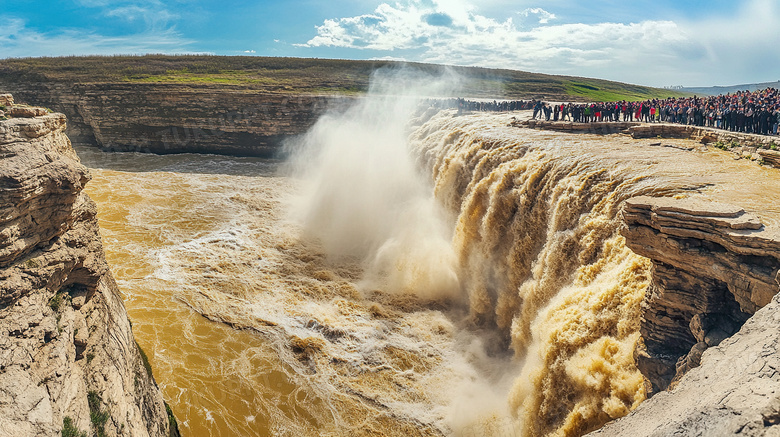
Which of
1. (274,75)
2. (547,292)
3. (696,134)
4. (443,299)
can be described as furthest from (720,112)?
(274,75)

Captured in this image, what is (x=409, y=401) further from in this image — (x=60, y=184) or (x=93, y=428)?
(x=60, y=184)

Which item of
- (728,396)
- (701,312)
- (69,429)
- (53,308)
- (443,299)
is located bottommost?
(443,299)

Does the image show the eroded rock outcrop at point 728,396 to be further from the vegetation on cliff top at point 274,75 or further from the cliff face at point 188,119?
the vegetation on cliff top at point 274,75

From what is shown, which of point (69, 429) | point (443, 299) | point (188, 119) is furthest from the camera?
point (188, 119)

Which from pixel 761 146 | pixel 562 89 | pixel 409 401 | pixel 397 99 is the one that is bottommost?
pixel 409 401

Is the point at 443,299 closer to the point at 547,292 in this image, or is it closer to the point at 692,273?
the point at 547,292

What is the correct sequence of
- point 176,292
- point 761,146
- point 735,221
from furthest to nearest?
point 176,292 → point 761,146 → point 735,221

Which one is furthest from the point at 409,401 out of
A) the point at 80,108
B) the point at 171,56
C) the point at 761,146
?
the point at 171,56
